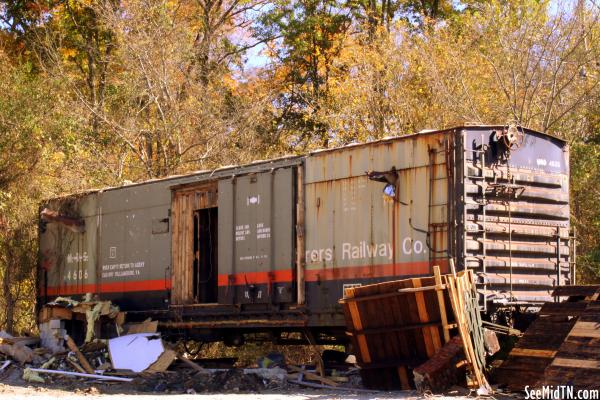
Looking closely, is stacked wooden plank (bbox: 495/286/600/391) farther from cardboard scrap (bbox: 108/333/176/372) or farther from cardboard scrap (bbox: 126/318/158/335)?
cardboard scrap (bbox: 126/318/158/335)

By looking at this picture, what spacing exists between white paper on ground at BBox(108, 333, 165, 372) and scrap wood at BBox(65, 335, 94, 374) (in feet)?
1.41

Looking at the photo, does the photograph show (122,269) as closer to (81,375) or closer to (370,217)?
(81,375)

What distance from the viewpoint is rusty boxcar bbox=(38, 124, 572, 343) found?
11.9 m

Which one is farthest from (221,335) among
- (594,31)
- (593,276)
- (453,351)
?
(594,31)

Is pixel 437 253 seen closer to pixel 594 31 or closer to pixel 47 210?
pixel 47 210

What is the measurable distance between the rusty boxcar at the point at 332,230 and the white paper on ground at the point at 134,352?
3.14 feet

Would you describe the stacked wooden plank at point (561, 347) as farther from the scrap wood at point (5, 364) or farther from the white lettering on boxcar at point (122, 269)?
the scrap wood at point (5, 364)

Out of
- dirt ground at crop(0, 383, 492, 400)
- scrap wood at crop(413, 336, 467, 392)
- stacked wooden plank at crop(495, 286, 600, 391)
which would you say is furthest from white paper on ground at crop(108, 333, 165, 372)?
stacked wooden plank at crop(495, 286, 600, 391)

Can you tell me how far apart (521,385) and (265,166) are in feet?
19.9

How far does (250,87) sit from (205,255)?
18.0 m

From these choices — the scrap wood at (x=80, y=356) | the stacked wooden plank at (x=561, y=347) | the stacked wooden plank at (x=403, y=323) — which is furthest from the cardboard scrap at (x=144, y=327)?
the stacked wooden plank at (x=561, y=347)

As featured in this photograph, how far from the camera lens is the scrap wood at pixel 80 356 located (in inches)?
577

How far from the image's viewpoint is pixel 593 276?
20.3 m

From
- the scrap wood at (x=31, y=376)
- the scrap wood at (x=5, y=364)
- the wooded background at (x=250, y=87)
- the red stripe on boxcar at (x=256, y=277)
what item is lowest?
the scrap wood at (x=31, y=376)
